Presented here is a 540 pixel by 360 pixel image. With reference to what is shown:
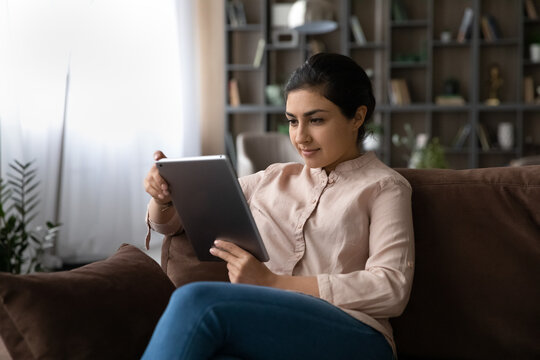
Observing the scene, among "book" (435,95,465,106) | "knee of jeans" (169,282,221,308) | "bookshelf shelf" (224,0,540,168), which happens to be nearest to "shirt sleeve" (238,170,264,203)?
"knee of jeans" (169,282,221,308)

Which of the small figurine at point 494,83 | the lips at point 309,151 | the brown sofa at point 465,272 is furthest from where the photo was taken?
the small figurine at point 494,83

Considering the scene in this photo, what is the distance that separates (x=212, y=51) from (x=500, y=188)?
4.79 metres

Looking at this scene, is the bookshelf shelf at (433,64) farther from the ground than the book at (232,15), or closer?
closer

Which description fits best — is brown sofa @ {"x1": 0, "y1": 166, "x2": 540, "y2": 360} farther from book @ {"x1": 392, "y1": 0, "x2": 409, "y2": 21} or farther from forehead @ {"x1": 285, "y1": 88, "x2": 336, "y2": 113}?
book @ {"x1": 392, "y1": 0, "x2": 409, "y2": 21}

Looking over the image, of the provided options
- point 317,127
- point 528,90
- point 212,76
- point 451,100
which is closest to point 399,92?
point 451,100

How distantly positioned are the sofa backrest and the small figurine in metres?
4.28

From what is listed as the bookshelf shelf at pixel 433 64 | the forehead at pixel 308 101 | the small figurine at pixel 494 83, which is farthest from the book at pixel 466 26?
the forehead at pixel 308 101

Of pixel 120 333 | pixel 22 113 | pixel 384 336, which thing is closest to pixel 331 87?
pixel 384 336

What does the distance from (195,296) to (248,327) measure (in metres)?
0.11

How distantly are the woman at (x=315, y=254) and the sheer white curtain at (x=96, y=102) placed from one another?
220cm

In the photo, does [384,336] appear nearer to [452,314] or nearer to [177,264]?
[452,314]

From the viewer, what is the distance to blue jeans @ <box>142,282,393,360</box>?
1.04 meters

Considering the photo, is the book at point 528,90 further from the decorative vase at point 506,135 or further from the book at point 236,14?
the book at point 236,14

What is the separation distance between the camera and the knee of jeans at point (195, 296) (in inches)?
41.9
